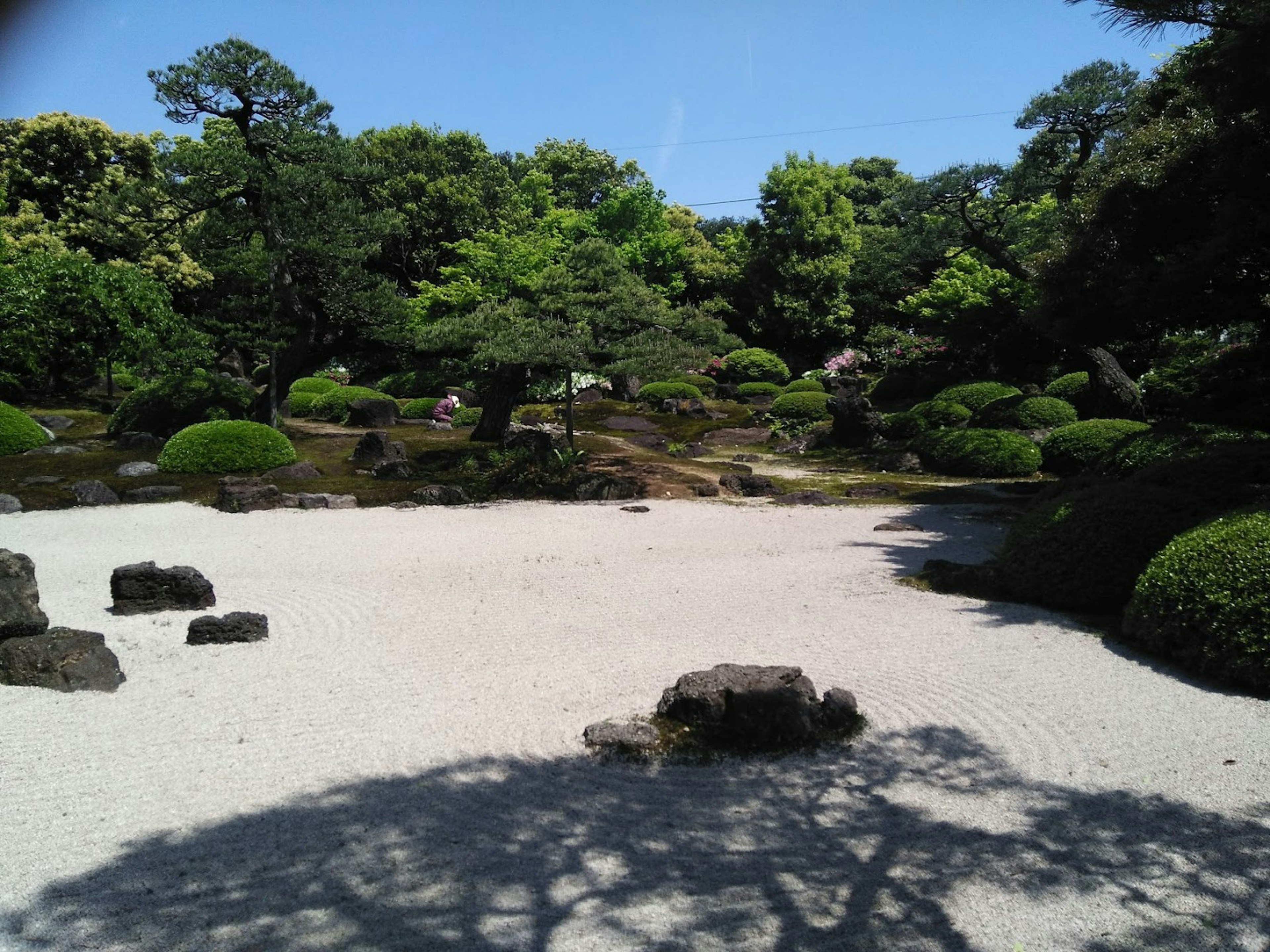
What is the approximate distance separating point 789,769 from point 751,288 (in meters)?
31.5

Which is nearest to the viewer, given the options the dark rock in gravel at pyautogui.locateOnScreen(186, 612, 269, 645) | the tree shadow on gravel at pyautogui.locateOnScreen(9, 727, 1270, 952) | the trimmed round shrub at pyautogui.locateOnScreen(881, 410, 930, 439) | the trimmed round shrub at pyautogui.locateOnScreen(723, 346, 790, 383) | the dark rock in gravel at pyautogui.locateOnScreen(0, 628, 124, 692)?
the tree shadow on gravel at pyautogui.locateOnScreen(9, 727, 1270, 952)

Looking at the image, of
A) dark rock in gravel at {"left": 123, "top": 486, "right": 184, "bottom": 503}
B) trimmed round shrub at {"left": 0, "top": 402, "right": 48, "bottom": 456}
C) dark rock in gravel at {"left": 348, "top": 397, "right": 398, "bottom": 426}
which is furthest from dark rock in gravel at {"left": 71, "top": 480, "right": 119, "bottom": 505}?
dark rock in gravel at {"left": 348, "top": 397, "right": 398, "bottom": 426}

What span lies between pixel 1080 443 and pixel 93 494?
15.9 m

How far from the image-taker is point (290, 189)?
54.5ft

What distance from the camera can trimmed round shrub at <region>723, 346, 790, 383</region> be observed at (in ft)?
99.9

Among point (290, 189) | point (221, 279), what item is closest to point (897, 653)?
point (290, 189)

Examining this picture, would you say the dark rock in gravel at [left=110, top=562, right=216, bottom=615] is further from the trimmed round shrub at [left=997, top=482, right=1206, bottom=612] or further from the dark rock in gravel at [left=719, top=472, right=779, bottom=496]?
the dark rock in gravel at [left=719, top=472, right=779, bottom=496]

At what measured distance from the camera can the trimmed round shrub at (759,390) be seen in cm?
2830

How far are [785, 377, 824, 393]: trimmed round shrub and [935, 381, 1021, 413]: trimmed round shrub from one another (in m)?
3.86

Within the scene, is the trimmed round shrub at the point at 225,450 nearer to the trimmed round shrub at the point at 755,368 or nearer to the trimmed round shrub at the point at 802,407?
the trimmed round shrub at the point at 802,407

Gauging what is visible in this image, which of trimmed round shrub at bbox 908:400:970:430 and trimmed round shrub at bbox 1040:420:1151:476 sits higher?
trimmed round shrub at bbox 908:400:970:430

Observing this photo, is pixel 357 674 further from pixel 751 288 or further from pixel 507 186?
pixel 507 186

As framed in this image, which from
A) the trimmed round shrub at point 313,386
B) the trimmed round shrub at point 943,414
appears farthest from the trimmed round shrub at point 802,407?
the trimmed round shrub at point 313,386

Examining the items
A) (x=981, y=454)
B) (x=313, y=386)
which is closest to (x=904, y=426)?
(x=981, y=454)
